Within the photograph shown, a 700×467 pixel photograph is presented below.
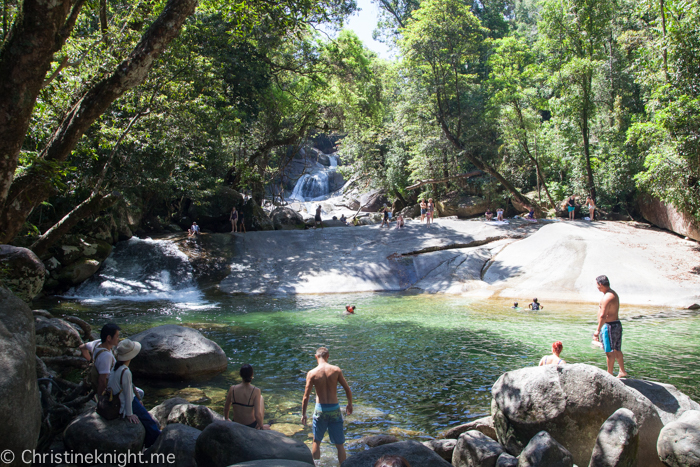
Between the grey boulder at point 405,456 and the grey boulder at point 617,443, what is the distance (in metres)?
1.68

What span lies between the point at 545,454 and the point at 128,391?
4788 mm

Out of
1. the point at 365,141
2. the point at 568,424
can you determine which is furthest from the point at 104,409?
the point at 365,141

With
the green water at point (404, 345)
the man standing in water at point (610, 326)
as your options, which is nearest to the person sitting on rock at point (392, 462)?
the green water at point (404, 345)

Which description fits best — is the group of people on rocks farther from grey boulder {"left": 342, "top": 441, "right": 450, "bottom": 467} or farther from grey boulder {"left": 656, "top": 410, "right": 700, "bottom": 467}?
grey boulder {"left": 342, "top": 441, "right": 450, "bottom": 467}

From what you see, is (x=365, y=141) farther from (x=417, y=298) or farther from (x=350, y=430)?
(x=350, y=430)

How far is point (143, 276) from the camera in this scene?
68.8 feet

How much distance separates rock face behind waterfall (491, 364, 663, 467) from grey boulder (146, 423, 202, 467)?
3856 millimetres

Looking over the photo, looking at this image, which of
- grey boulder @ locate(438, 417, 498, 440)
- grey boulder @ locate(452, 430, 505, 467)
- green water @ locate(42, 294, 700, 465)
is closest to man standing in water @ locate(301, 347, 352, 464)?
green water @ locate(42, 294, 700, 465)

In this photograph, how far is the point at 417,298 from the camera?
1853 cm

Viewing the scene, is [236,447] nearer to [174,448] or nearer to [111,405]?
[174,448]

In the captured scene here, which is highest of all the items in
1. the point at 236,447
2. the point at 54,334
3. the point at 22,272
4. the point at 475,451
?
the point at 22,272

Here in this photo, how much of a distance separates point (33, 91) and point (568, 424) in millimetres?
7469

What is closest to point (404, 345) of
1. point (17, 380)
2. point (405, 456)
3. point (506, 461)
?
point (506, 461)

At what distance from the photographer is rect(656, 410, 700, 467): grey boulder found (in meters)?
4.82
